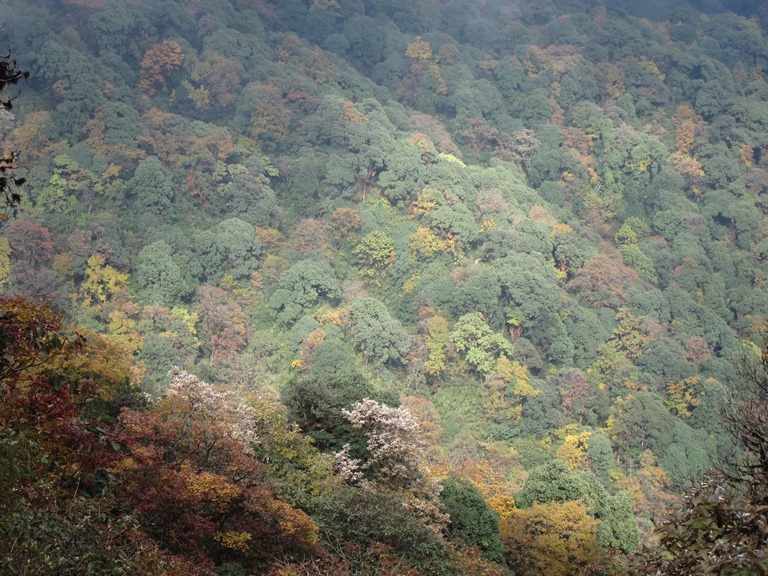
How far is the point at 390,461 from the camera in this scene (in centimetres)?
2147

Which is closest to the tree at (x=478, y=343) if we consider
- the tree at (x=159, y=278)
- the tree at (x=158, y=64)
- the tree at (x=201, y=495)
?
the tree at (x=159, y=278)

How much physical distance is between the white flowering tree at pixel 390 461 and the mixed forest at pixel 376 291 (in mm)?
117

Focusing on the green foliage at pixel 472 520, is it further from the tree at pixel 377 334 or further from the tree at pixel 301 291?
the tree at pixel 301 291

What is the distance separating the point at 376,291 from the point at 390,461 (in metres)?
28.9

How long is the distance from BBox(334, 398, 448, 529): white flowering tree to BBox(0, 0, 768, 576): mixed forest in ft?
0.39

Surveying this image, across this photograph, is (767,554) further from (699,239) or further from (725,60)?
(725,60)

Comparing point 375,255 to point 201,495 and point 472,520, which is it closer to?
point 472,520

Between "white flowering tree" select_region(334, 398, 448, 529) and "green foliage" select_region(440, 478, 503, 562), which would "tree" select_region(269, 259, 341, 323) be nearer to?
"white flowering tree" select_region(334, 398, 448, 529)

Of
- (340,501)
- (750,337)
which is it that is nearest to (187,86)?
(750,337)

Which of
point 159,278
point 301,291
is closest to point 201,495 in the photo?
point 301,291

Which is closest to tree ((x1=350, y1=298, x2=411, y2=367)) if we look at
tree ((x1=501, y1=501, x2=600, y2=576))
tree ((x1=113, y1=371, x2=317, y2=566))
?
tree ((x1=501, y1=501, x2=600, y2=576))

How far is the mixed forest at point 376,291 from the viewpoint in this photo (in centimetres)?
1309

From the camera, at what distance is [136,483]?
1269 centimetres

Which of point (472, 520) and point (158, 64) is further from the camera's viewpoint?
point (158, 64)
